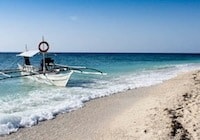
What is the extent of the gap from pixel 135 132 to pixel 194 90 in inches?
234

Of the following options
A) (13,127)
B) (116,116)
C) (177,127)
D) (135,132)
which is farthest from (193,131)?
(13,127)

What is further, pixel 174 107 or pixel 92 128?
pixel 174 107

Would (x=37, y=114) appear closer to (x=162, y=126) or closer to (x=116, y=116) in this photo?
(x=116, y=116)

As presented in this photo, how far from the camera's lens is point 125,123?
9672 millimetres

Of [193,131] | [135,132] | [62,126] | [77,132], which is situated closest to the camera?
[193,131]

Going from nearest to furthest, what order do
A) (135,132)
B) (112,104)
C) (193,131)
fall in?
(193,131) < (135,132) < (112,104)

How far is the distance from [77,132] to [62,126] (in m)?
0.81

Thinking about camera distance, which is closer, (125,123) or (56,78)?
(125,123)

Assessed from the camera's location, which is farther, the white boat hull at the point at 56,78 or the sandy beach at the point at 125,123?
the white boat hull at the point at 56,78

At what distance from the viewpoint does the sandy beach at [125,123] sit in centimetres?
812

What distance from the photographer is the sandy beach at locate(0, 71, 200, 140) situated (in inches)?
320

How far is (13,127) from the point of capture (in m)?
9.52

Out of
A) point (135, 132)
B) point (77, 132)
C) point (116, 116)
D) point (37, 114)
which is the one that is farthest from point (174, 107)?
point (37, 114)

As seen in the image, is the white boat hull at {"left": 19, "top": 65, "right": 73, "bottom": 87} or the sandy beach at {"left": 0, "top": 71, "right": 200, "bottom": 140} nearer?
the sandy beach at {"left": 0, "top": 71, "right": 200, "bottom": 140}
